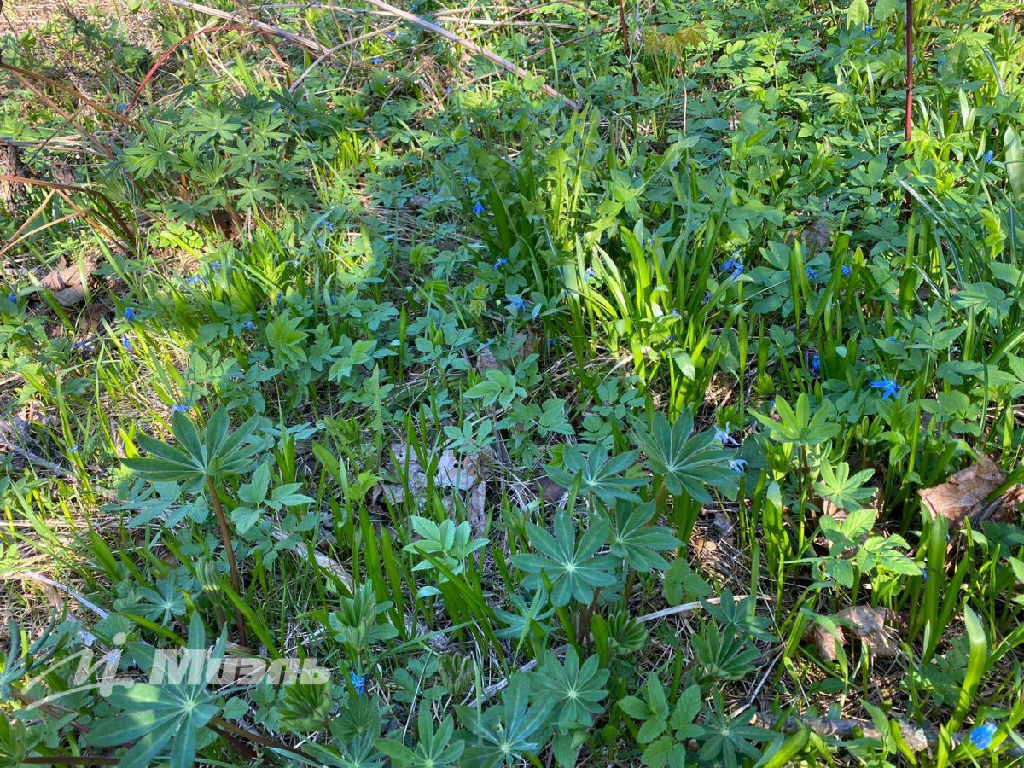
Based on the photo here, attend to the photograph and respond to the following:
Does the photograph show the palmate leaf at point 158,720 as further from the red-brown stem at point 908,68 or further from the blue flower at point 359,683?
the red-brown stem at point 908,68

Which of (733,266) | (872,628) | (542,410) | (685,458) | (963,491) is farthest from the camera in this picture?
(733,266)

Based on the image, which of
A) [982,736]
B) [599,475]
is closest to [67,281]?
[599,475]

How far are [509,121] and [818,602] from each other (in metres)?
2.25

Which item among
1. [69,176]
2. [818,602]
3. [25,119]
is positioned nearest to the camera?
[818,602]

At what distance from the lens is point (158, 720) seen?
4.36 ft

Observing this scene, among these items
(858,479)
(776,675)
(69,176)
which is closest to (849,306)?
(858,479)

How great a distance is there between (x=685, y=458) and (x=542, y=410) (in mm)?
752

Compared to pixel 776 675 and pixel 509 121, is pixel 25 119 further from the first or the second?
pixel 776 675

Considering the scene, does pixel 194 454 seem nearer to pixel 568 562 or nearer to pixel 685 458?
pixel 568 562

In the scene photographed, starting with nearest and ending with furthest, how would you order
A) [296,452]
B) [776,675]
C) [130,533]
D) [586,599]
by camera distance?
[586,599] → [776,675] → [130,533] → [296,452]

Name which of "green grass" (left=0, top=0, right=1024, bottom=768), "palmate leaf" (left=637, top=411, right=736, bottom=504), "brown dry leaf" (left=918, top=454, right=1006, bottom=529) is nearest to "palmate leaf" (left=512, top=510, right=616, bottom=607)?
"green grass" (left=0, top=0, right=1024, bottom=768)

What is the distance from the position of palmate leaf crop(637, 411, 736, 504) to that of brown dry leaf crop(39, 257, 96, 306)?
8.14 ft

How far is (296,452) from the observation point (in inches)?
93.3

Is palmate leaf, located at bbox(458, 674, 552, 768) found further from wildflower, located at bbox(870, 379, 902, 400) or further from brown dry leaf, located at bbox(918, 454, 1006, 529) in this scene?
wildflower, located at bbox(870, 379, 902, 400)
